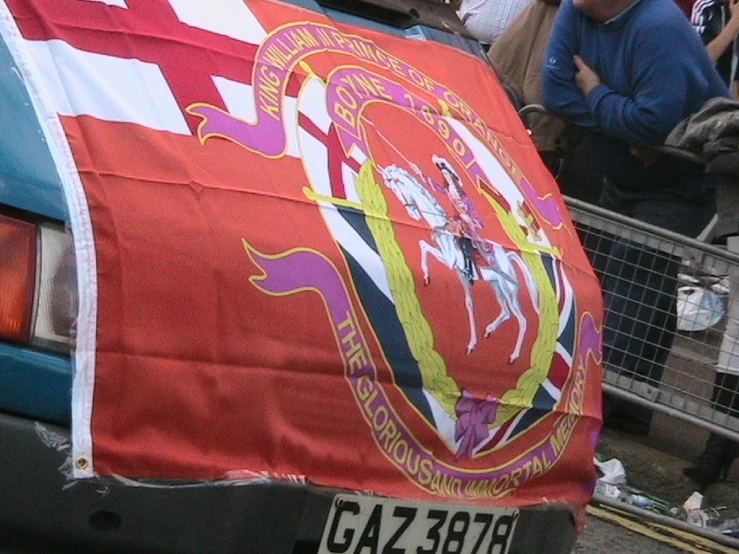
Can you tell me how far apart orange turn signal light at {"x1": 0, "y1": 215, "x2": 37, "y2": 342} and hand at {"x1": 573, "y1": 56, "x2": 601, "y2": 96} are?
4475 millimetres

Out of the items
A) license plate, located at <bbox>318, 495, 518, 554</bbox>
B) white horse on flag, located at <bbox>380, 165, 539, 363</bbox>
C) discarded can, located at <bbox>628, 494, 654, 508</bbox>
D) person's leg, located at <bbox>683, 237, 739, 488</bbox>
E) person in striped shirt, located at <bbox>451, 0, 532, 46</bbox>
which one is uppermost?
white horse on flag, located at <bbox>380, 165, 539, 363</bbox>

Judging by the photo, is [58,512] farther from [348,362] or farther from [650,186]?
[650,186]

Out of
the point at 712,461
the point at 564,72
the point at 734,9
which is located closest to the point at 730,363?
the point at 712,461

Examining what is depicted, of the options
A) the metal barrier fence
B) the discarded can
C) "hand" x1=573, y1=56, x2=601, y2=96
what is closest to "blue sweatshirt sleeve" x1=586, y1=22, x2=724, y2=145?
"hand" x1=573, y1=56, x2=601, y2=96

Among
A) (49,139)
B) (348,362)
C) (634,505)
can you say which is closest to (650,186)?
(634,505)

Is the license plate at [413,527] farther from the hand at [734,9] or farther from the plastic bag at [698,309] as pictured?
the hand at [734,9]

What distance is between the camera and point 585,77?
22.6ft

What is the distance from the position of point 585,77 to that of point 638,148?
0.42 m

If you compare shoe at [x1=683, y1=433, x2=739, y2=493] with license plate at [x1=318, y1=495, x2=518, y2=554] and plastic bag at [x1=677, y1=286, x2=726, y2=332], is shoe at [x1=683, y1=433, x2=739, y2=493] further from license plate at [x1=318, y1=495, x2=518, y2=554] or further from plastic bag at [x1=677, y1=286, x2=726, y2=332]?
license plate at [x1=318, y1=495, x2=518, y2=554]

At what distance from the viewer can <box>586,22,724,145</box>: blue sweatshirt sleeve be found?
21.7ft

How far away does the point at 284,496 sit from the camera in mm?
3045

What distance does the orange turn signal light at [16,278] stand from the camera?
272 centimetres

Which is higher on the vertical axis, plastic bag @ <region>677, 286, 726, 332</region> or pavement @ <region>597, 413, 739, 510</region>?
plastic bag @ <region>677, 286, 726, 332</region>

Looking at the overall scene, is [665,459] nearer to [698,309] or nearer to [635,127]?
[698,309]
